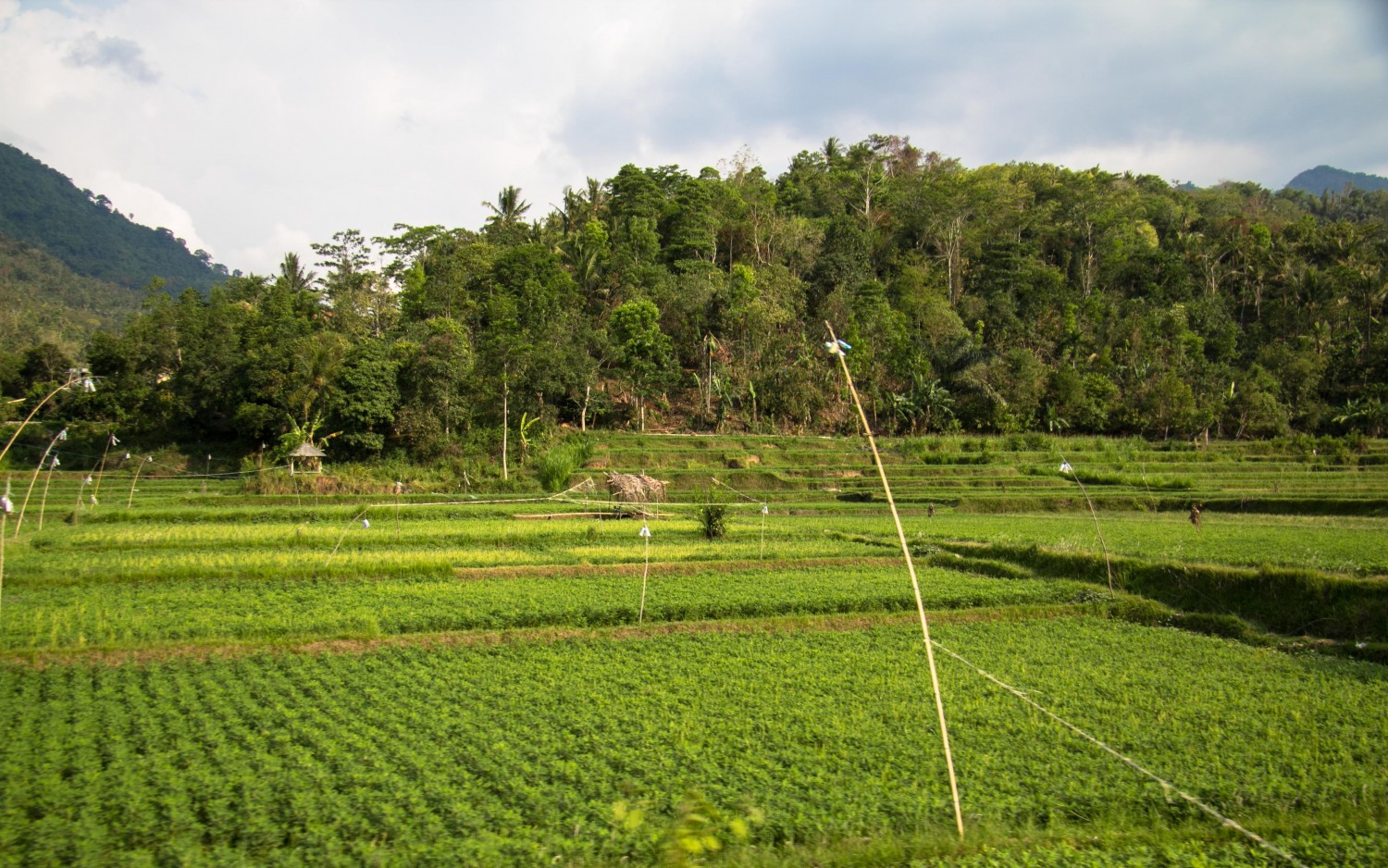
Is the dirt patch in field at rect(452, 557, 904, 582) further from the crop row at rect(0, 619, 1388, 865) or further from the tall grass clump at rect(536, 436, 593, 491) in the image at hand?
the tall grass clump at rect(536, 436, 593, 491)

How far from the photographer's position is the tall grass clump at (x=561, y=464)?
2830cm

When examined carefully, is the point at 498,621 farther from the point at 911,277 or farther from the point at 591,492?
the point at 911,277

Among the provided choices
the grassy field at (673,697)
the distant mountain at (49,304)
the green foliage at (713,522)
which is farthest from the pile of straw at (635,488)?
the distant mountain at (49,304)

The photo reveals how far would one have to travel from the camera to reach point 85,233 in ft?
452

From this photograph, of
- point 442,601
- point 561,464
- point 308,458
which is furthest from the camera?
point 308,458

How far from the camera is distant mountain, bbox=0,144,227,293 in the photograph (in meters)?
128

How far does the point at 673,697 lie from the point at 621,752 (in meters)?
1.60

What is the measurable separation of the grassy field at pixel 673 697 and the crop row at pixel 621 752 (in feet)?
0.12

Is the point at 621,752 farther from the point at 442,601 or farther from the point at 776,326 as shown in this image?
the point at 776,326

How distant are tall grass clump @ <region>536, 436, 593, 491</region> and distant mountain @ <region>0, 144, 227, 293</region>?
401 feet

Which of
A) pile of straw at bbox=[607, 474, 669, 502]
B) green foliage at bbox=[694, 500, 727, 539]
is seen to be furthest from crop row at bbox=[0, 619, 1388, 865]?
pile of straw at bbox=[607, 474, 669, 502]

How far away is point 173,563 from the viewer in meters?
14.7

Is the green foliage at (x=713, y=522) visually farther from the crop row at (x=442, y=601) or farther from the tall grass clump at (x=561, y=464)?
the tall grass clump at (x=561, y=464)

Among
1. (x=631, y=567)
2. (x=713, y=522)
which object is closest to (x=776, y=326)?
(x=713, y=522)
